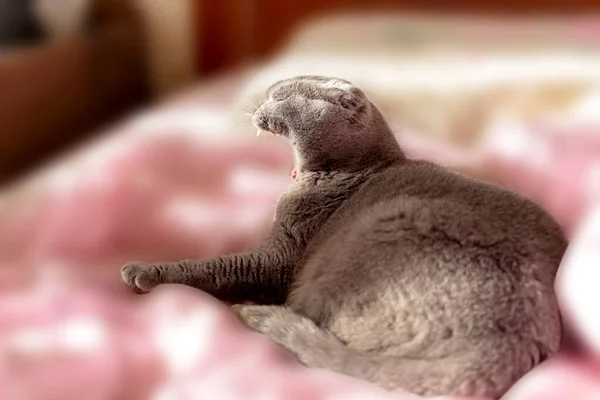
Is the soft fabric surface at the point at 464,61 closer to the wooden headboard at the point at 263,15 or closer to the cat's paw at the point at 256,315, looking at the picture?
the wooden headboard at the point at 263,15

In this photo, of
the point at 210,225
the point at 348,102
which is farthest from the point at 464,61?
the point at 348,102

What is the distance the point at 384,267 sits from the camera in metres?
0.50

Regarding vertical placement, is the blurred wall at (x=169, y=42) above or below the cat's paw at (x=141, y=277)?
below

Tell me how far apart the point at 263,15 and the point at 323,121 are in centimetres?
145

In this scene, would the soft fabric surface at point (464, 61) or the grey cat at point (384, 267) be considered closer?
the grey cat at point (384, 267)

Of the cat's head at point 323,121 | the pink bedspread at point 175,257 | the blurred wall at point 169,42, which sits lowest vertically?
the blurred wall at point 169,42

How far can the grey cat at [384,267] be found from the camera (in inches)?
18.3

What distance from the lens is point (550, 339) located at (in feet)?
1.56

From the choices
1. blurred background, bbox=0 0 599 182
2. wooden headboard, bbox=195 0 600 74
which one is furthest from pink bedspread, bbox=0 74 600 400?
wooden headboard, bbox=195 0 600 74

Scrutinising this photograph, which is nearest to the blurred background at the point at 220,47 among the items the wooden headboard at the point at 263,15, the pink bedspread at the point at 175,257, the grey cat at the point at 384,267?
the wooden headboard at the point at 263,15

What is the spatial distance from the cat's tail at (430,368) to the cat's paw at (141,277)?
14 centimetres

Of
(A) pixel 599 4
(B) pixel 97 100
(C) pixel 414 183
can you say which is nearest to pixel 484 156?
(C) pixel 414 183

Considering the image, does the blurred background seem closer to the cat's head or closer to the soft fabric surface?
the soft fabric surface

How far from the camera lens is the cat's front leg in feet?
1.78
